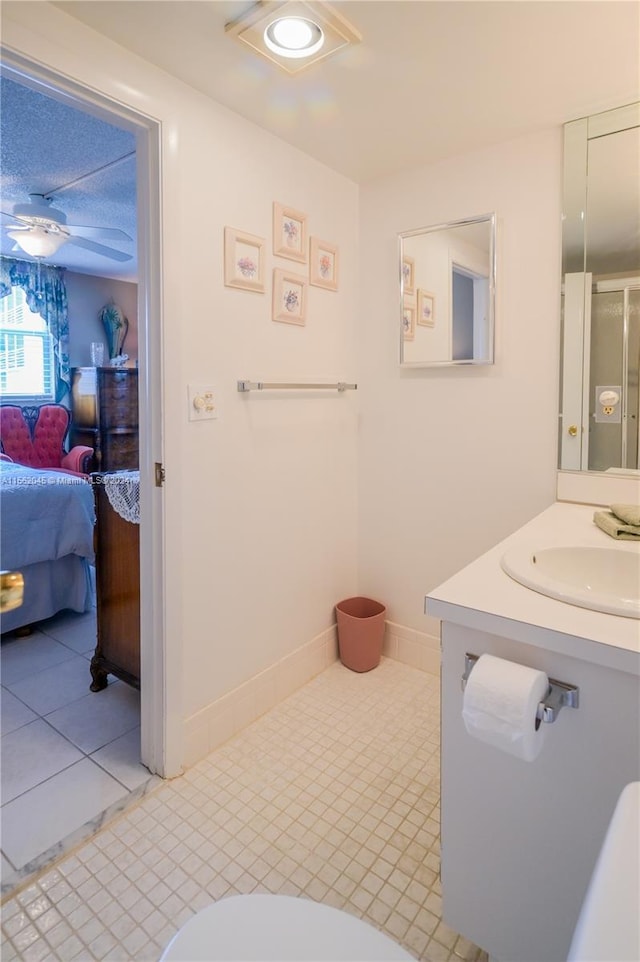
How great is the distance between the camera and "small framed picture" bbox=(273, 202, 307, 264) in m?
1.95

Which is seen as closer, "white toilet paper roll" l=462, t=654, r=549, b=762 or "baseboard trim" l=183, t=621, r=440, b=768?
"white toilet paper roll" l=462, t=654, r=549, b=762

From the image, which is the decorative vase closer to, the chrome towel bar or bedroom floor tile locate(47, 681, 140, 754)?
the chrome towel bar

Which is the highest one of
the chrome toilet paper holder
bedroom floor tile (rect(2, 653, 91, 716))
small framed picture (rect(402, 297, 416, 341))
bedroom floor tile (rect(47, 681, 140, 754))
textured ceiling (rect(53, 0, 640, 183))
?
textured ceiling (rect(53, 0, 640, 183))

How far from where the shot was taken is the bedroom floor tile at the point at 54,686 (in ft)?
6.92

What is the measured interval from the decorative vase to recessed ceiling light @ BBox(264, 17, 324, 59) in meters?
4.12

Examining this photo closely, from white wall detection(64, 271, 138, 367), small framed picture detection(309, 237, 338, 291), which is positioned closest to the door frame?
small framed picture detection(309, 237, 338, 291)

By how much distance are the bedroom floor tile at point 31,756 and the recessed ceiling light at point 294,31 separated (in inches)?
85.0

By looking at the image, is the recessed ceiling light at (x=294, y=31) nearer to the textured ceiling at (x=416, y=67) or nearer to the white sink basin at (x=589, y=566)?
the textured ceiling at (x=416, y=67)

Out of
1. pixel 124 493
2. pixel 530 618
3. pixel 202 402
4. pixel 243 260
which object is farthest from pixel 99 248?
pixel 530 618

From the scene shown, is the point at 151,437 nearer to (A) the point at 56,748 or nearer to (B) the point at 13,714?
(A) the point at 56,748

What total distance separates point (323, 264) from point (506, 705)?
1.80 m

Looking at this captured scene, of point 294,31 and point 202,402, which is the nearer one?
point 294,31

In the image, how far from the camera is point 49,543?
Answer: 2.59m

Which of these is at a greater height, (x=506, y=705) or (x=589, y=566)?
(x=589, y=566)
